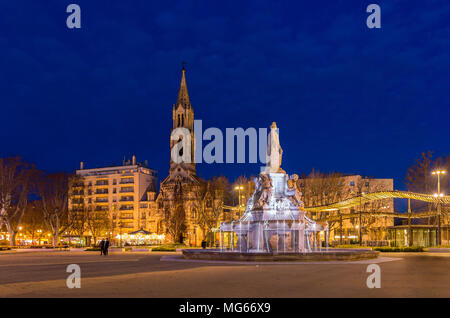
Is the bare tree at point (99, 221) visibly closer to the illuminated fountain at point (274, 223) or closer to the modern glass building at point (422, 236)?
the modern glass building at point (422, 236)

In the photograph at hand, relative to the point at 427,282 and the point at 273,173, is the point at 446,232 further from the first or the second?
the point at 427,282

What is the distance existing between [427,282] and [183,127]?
108 m

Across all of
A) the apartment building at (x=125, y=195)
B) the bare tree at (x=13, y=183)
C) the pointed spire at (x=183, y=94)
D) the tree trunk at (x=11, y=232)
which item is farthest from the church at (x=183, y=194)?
the bare tree at (x=13, y=183)

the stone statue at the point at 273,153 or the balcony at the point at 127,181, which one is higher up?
the balcony at the point at 127,181

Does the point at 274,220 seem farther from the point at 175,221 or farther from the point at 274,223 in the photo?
the point at 175,221

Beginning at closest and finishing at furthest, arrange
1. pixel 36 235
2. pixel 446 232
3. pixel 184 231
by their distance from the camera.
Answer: pixel 446 232, pixel 184 231, pixel 36 235

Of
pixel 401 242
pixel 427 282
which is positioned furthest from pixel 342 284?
pixel 401 242

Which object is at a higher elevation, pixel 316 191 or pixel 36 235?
pixel 316 191

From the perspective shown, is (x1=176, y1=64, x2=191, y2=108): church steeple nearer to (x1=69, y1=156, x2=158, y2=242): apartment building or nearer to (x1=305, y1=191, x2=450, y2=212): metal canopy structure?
(x1=69, y1=156, x2=158, y2=242): apartment building

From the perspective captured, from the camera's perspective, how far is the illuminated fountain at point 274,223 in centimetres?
3142

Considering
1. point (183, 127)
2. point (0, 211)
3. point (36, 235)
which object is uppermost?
point (183, 127)
